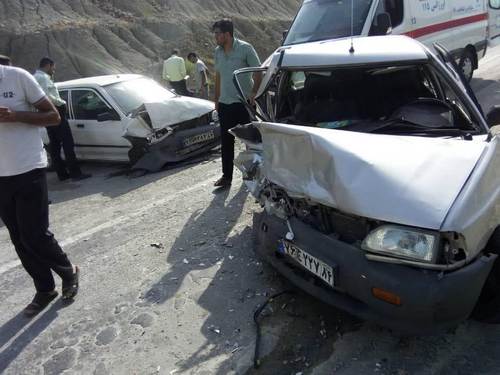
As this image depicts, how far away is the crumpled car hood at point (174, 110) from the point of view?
706 centimetres

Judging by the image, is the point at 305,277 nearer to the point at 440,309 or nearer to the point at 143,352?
the point at 440,309

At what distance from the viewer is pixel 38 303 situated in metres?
3.55

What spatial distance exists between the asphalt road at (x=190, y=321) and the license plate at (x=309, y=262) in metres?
0.46

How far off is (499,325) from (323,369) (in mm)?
1110

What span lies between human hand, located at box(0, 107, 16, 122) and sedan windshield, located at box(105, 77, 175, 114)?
422cm

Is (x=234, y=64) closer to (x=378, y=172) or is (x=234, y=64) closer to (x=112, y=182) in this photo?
(x=112, y=182)

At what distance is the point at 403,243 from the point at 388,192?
0.27 m

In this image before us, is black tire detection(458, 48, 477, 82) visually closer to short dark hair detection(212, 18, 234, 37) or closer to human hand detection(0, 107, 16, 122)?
short dark hair detection(212, 18, 234, 37)

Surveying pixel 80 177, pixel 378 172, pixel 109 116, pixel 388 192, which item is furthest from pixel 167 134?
pixel 388 192

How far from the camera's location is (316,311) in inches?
124

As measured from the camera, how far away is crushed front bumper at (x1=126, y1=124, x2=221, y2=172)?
700 cm

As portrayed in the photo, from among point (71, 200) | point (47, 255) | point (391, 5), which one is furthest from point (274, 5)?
point (47, 255)

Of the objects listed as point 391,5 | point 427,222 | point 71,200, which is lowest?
point 71,200

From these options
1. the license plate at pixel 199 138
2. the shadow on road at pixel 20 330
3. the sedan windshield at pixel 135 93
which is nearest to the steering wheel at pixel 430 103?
the shadow on road at pixel 20 330
